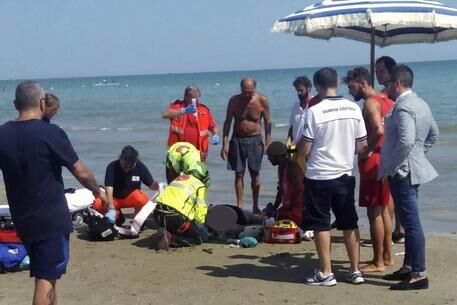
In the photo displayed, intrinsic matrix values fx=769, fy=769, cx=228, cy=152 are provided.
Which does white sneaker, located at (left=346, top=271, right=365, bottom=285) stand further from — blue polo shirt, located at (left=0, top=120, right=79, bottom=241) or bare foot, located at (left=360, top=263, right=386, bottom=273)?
blue polo shirt, located at (left=0, top=120, right=79, bottom=241)

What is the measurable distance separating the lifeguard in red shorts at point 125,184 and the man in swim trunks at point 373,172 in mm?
2949

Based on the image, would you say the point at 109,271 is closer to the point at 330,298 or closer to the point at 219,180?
the point at 330,298

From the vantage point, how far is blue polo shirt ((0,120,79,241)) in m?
4.54

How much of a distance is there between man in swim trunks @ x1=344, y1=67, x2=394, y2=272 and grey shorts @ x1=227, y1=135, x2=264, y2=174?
2667mm

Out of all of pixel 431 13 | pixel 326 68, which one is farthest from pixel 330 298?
pixel 431 13

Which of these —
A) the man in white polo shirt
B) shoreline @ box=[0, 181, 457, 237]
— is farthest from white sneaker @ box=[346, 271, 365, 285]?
shoreline @ box=[0, 181, 457, 237]

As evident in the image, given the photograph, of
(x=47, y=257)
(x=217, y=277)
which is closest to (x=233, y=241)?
(x=217, y=277)

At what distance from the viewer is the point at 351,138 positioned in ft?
19.5

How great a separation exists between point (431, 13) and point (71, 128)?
890 inches

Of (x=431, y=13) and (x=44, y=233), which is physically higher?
(x=431, y=13)

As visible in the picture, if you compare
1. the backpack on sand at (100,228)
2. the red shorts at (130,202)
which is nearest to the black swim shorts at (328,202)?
the backpack on sand at (100,228)

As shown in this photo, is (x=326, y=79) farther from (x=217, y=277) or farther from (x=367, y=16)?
(x=217, y=277)

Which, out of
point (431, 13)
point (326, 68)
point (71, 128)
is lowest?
point (71, 128)

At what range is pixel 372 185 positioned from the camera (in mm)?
6324
